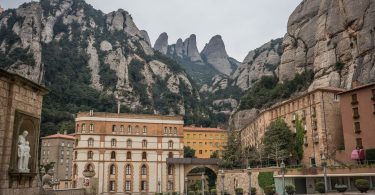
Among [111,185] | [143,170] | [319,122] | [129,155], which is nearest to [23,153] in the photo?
[319,122]

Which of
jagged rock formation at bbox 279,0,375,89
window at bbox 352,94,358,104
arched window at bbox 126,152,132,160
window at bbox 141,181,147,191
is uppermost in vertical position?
jagged rock formation at bbox 279,0,375,89

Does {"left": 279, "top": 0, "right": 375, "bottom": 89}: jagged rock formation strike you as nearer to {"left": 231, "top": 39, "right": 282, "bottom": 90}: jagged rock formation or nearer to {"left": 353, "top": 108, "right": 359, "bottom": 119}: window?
{"left": 353, "top": 108, "right": 359, "bottom": 119}: window

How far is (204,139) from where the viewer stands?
101 metres

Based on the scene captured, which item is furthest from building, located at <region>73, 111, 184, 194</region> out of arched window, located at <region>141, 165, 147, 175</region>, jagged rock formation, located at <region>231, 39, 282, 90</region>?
jagged rock formation, located at <region>231, 39, 282, 90</region>

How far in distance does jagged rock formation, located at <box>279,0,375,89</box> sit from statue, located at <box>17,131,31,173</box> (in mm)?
57855

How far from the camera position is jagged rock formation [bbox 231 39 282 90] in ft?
440

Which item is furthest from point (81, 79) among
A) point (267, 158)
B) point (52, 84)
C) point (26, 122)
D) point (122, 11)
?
point (26, 122)

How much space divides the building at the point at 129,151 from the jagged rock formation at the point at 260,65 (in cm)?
6468

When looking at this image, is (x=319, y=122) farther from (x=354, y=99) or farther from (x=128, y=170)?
(x=128, y=170)

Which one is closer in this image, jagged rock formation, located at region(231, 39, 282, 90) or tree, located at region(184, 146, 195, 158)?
tree, located at region(184, 146, 195, 158)

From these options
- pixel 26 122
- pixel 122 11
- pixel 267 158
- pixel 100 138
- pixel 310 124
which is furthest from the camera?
pixel 122 11

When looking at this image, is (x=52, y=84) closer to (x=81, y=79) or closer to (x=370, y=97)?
(x=81, y=79)

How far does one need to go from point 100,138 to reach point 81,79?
246 feet

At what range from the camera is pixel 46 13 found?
155000 millimetres
